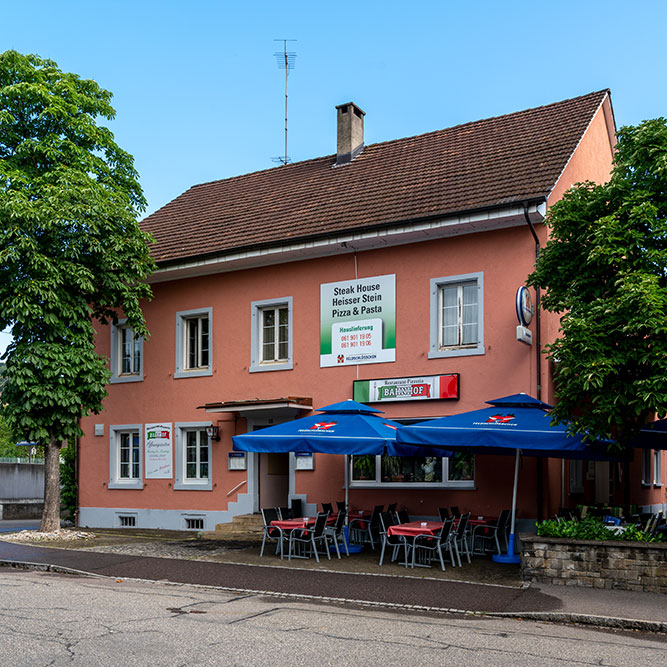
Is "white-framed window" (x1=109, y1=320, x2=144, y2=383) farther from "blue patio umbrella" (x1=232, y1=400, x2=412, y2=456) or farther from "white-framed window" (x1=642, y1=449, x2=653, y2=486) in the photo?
"white-framed window" (x1=642, y1=449, x2=653, y2=486)

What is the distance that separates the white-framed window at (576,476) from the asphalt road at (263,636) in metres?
8.65

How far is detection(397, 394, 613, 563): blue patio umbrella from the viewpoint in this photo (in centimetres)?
1225

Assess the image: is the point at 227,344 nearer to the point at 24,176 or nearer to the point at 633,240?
the point at 24,176

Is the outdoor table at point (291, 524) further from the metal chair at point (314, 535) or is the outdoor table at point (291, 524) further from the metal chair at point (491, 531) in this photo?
the metal chair at point (491, 531)

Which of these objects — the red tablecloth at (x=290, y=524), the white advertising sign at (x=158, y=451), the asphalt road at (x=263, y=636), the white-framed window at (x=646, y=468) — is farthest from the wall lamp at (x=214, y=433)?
the white-framed window at (x=646, y=468)

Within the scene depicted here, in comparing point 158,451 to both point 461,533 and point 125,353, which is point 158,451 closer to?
point 125,353

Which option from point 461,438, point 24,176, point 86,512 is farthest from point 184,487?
point 461,438

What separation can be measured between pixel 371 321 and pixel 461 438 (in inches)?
212

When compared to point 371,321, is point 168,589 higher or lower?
lower

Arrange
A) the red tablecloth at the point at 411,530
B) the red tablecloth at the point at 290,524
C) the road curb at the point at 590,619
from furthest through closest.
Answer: the red tablecloth at the point at 290,524 → the red tablecloth at the point at 411,530 → the road curb at the point at 590,619

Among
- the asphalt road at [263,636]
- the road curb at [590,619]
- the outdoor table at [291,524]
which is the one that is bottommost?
the road curb at [590,619]

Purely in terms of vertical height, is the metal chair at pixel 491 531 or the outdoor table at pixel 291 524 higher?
the outdoor table at pixel 291 524

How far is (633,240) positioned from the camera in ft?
36.7

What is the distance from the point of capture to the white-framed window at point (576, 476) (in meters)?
17.4
